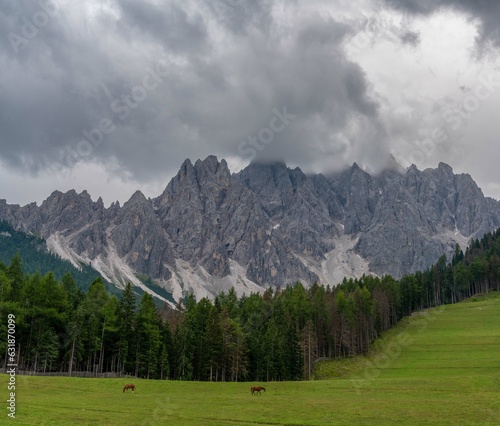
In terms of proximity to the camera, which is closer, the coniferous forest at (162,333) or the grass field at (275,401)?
the grass field at (275,401)

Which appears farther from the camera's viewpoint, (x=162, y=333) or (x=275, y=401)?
(x=162, y=333)

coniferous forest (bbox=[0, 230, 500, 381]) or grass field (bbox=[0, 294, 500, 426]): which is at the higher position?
coniferous forest (bbox=[0, 230, 500, 381])

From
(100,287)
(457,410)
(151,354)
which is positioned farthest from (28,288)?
(457,410)

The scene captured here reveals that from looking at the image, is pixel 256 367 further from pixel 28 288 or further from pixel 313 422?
pixel 313 422

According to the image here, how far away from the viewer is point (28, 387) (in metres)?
48.9

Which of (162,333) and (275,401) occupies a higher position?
(162,333)

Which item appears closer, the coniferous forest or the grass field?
the grass field

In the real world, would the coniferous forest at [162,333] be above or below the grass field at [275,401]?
above

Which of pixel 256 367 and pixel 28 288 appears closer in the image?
pixel 28 288

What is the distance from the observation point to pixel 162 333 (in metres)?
90.6

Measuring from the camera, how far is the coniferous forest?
75.2 meters

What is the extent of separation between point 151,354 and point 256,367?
19972 millimetres

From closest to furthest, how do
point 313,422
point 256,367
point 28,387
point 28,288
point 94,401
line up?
1. point 313,422
2. point 94,401
3. point 28,387
4. point 28,288
5. point 256,367

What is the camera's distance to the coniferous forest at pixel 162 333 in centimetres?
7525
